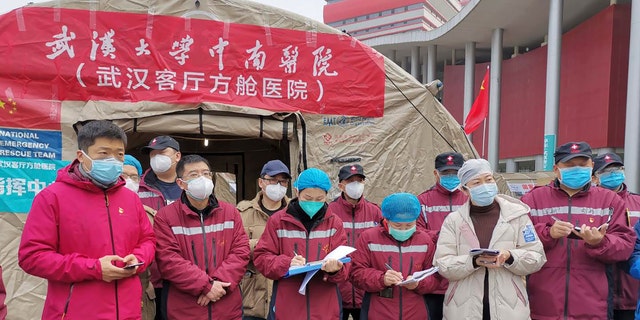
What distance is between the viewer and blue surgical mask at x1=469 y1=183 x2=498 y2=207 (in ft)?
9.40

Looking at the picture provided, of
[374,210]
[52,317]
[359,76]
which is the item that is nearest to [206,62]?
[359,76]

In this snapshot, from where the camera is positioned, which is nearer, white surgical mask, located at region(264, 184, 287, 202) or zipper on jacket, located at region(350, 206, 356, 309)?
zipper on jacket, located at region(350, 206, 356, 309)

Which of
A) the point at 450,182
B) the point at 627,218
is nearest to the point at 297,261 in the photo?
the point at 450,182

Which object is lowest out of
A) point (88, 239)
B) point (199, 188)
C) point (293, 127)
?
point (88, 239)

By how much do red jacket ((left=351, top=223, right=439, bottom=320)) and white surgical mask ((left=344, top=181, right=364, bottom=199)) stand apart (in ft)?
2.38

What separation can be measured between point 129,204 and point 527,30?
21179 millimetres

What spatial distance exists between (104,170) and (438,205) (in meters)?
2.63

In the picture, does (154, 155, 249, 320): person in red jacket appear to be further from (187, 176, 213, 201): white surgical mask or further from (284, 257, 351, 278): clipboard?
(284, 257, 351, 278): clipboard

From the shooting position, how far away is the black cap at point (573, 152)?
3.03 m

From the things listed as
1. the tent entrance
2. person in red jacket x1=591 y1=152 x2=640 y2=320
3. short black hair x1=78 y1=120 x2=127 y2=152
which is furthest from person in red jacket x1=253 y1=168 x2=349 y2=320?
the tent entrance

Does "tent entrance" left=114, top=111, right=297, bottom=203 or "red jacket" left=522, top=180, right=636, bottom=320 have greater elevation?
"tent entrance" left=114, top=111, right=297, bottom=203

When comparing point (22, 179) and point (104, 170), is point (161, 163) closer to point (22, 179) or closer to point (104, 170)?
point (104, 170)

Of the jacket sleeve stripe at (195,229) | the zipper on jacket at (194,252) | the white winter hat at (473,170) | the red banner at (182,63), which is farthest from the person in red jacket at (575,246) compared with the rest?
the red banner at (182,63)

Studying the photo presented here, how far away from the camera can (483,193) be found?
288cm
